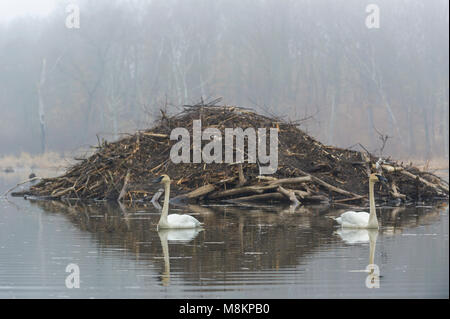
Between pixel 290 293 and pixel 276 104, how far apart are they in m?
61.3

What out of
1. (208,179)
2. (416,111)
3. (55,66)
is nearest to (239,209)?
(208,179)

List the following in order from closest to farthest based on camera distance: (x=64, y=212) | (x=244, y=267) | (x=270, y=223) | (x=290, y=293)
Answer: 1. (x=290, y=293)
2. (x=244, y=267)
3. (x=270, y=223)
4. (x=64, y=212)

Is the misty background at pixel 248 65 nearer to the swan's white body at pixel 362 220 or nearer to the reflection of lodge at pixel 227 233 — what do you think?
the reflection of lodge at pixel 227 233

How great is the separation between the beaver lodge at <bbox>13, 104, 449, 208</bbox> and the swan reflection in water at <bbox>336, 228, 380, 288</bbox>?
664 cm

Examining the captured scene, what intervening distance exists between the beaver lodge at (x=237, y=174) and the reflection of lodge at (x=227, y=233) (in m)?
1.64

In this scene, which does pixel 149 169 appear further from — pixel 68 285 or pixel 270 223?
pixel 68 285

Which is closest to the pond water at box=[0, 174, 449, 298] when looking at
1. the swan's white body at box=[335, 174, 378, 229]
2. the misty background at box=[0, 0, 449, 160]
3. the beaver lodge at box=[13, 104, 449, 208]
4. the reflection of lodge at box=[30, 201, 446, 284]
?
the reflection of lodge at box=[30, 201, 446, 284]

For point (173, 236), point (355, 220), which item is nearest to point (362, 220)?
point (355, 220)

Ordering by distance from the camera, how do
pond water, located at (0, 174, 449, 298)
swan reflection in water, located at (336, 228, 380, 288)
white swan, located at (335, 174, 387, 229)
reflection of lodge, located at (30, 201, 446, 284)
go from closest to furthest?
pond water, located at (0, 174, 449, 298) → swan reflection in water, located at (336, 228, 380, 288) → reflection of lodge, located at (30, 201, 446, 284) → white swan, located at (335, 174, 387, 229)

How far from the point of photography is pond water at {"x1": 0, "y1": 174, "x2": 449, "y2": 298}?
9.13 m

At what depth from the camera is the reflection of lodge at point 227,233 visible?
1117cm


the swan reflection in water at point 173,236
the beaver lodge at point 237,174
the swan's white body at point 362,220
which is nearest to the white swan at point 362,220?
the swan's white body at point 362,220

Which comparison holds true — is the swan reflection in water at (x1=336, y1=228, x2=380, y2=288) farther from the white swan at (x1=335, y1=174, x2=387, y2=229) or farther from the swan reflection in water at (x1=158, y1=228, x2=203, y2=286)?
the swan reflection in water at (x1=158, y1=228, x2=203, y2=286)

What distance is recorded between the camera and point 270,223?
16.6 m
